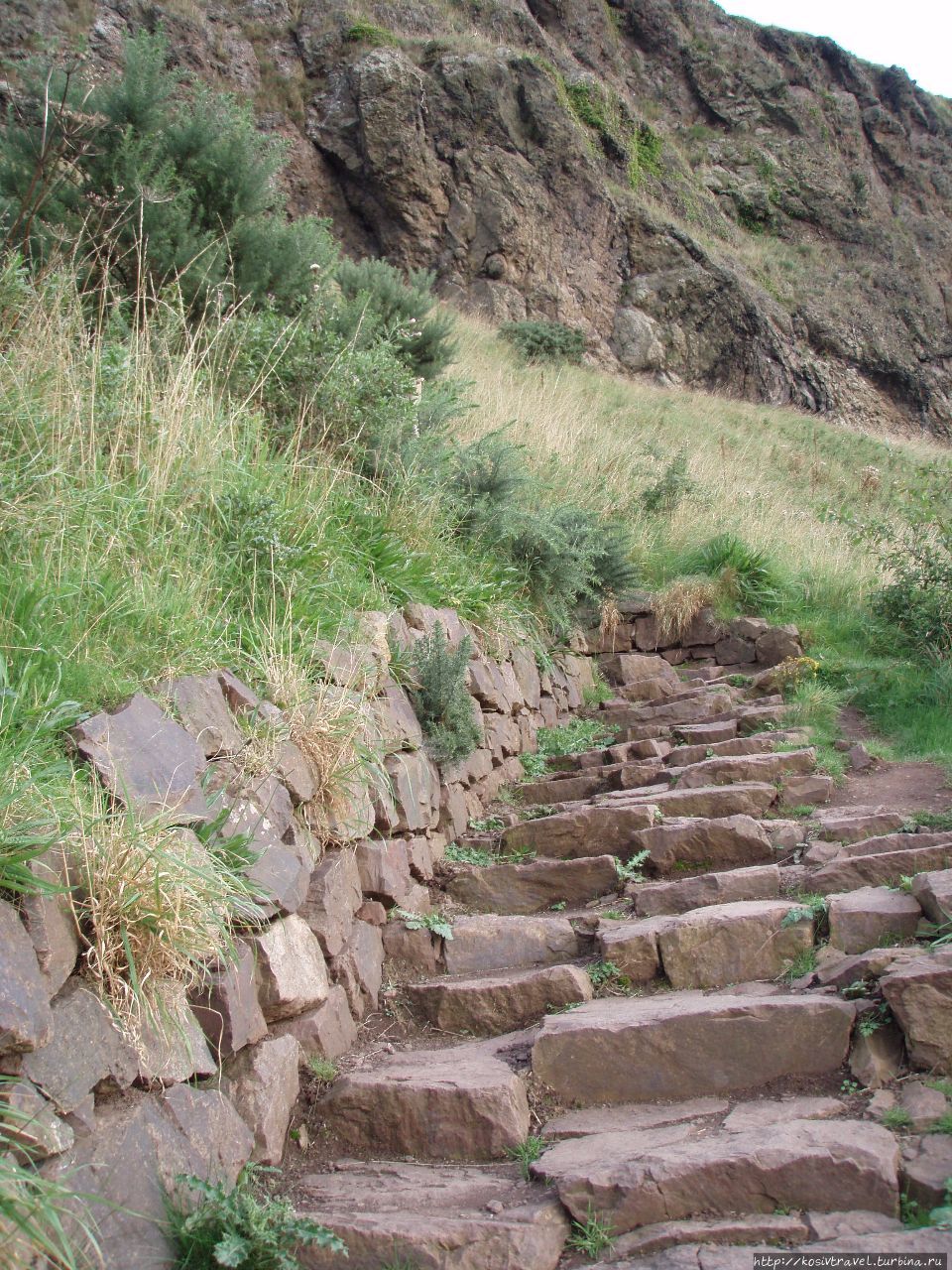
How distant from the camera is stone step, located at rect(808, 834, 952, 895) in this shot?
3574 millimetres

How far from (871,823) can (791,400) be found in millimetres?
21673

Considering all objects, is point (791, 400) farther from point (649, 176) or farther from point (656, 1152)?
point (656, 1152)

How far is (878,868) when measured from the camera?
11.9ft

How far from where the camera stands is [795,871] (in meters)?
3.89

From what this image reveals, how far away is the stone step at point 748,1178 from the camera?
2.25 metres

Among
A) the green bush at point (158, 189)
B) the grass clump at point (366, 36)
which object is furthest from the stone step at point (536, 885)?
the grass clump at point (366, 36)

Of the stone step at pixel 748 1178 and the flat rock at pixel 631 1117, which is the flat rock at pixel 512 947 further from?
the stone step at pixel 748 1178

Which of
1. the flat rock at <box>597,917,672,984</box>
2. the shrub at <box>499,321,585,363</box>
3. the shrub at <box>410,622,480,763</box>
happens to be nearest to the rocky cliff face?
the shrub at <box>499,321,585,363</box>

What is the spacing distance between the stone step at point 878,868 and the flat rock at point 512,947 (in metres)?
0.97

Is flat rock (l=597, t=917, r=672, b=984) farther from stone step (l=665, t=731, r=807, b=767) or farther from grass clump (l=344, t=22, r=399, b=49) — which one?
grass clump (l=344, t=22, r=399, b=49)

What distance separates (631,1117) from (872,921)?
104cm

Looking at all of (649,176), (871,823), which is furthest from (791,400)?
(871,823)

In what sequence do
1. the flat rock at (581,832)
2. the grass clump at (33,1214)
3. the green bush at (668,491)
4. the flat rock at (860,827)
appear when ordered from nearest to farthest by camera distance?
the grass clump at (33,1214), the flat rock at (860,827), the flat rock at (581,832), the green bush at (668,491)

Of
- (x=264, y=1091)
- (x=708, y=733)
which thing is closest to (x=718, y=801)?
(x=708, y=733)
